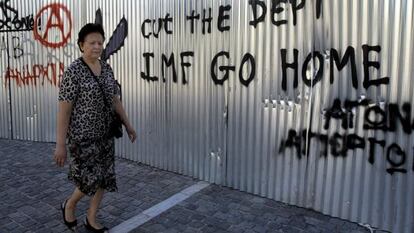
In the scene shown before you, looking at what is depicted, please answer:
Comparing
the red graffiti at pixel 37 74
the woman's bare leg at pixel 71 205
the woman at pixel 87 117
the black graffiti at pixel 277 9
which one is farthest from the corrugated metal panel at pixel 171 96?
the woman's bare leg at pixel 71 205

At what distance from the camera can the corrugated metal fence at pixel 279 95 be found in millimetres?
3881

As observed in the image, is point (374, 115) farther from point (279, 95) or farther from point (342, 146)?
point (279, 95)

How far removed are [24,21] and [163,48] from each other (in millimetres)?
3499

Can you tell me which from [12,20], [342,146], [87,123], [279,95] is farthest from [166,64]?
[12,20]

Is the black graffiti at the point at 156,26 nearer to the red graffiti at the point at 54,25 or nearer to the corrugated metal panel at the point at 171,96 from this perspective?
the corrugated metal panel at the point at 171,96

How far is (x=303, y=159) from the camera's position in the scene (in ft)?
14.8

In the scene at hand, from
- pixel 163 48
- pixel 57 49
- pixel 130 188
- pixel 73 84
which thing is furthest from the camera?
pixel 57 49

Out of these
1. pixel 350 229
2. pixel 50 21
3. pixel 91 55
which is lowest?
pixel 350 229

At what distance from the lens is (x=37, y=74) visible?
772cm

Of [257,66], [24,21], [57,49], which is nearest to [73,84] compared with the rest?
[257,66]

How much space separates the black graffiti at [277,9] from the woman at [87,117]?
5.82 feet

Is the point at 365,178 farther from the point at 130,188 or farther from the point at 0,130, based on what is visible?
the point at 0,130

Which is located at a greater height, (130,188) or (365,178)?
(365,178)

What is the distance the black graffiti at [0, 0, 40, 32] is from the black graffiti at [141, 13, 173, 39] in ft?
9.32
